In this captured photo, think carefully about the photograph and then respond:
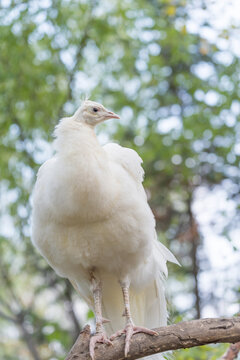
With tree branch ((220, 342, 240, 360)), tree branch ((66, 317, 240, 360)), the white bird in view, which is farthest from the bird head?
tree branch ((220, 342, 240, 360))

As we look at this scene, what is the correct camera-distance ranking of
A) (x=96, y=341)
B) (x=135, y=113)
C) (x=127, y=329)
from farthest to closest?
1. (x=135, y=113)
2. (x=127, y=329)
3. (x=96, y=341)

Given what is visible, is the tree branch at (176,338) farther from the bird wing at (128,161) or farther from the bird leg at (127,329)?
the bird wing at (128,161)

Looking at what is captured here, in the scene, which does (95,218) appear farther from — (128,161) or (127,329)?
(127,329)

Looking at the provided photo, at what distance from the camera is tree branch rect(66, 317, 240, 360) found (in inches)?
148

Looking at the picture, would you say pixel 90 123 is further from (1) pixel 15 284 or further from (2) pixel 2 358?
(2) pixel 2 358

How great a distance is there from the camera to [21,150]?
25.1 feet

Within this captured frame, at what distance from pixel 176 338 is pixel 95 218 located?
1060 millimetres

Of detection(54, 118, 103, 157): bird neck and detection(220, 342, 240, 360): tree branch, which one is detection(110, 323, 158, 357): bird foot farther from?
detection(54, 118, 103, 157): bird neck

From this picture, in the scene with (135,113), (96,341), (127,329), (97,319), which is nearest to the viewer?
(96,341)

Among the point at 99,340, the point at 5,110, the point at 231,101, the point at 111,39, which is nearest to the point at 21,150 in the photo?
the point at 5,110

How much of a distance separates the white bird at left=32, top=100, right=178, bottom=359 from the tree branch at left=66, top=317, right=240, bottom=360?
67 mm

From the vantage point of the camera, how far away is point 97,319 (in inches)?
179

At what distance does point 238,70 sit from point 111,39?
2.01 metres

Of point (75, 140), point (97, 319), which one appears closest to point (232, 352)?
point (97, 319)
